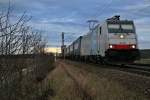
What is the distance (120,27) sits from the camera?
36.1 metres

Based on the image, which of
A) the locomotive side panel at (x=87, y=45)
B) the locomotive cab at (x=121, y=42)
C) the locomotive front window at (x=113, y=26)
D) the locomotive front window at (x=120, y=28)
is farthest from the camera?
the locomotive side panel at (x=87, y=45)

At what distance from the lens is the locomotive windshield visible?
117ft

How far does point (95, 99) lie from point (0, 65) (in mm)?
4277

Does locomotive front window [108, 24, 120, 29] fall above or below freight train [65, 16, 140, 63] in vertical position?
above

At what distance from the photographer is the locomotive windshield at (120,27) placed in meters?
35.8

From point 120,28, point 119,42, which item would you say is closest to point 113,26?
point 120,28

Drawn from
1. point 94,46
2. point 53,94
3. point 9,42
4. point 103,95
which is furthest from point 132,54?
point 9,42

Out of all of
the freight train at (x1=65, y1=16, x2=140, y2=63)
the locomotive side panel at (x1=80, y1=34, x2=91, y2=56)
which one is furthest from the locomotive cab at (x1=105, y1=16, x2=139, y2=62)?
the locomotive side panel at (x1=80, y1=34, x2=91, y2=56)

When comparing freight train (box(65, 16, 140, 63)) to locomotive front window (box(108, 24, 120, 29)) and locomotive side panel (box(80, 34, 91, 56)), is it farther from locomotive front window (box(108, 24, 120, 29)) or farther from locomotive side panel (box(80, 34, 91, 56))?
locomotive side panel (box(80, 34, 91, 56))

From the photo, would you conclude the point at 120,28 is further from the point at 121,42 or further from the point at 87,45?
the point at 87,45

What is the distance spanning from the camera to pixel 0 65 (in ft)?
33.8

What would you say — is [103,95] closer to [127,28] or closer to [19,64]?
[19,64]

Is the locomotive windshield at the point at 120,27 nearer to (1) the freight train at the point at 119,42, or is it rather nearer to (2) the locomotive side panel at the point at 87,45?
(1) the freight train at the point at 119,42

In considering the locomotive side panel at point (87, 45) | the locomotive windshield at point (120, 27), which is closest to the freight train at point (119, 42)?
the locomotive windshield at point (120, 27)
